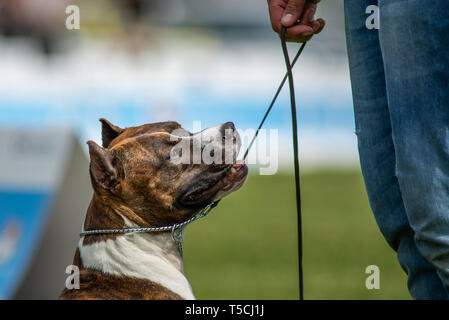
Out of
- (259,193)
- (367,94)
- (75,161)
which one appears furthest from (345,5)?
(259,193)

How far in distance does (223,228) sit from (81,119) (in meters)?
4.26

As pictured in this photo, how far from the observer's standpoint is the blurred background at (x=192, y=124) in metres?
4.24

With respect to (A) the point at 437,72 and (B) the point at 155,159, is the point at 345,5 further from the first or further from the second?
(B) the point at 155,159

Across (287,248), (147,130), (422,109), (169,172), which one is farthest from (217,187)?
(287,248)

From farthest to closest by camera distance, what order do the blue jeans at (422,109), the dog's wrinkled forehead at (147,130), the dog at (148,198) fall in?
the dog's wrinkled forehead at (147,130) < the dog at (148,198) < the blue jeans at (422,109)

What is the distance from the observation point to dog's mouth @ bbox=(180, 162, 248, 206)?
97.3 inches

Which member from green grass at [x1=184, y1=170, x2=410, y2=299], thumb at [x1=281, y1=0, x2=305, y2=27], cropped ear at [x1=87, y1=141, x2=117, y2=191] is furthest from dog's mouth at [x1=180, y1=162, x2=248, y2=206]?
green grass at [x1=184, y1=170, x2=410, y2=299]

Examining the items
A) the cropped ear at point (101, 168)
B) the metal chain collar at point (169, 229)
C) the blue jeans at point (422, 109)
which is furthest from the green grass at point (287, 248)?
the blue jeans at point (422, 109)

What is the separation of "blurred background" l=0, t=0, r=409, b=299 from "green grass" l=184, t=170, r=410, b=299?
16mm

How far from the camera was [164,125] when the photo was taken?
2.60 metres

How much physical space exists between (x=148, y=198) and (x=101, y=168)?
0.75 ft

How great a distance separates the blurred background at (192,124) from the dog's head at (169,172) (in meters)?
1.69

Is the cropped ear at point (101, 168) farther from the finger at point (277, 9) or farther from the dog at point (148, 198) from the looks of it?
the finger at point (277, 9)

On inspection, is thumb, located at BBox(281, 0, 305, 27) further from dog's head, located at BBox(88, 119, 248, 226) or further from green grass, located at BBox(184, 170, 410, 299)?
green grass, located at BBox(184, 170, 410, 299)
